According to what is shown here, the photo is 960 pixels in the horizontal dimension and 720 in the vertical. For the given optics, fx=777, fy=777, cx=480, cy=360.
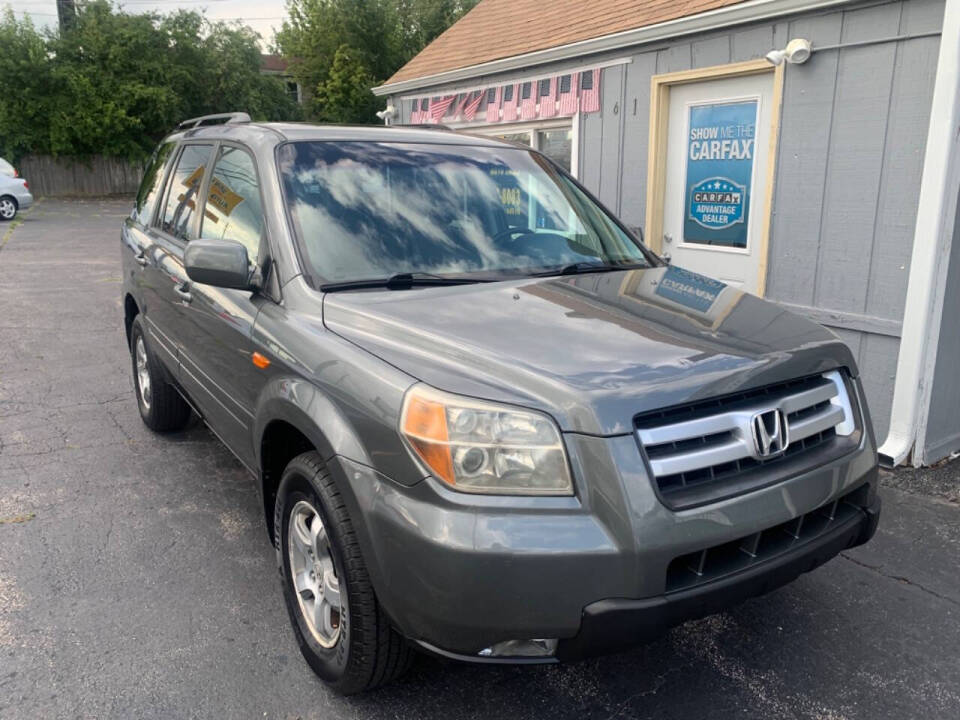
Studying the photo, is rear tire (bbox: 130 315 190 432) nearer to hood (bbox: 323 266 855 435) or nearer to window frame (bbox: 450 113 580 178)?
hood (bbox: 323 266 855 435)

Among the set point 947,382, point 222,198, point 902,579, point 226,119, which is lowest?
point 902,579

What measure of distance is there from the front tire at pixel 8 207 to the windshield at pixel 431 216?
2120 cm

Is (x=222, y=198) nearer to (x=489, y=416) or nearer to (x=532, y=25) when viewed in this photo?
(x=489, y=416)

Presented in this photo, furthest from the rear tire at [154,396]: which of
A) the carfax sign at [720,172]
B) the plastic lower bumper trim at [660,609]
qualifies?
the carfax sign at [720,172]

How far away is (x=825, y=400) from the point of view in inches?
101

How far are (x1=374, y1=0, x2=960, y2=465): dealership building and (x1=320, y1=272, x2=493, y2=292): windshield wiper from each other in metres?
3.10

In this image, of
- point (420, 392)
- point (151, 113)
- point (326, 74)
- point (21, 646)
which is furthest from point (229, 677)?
point (326, 74)

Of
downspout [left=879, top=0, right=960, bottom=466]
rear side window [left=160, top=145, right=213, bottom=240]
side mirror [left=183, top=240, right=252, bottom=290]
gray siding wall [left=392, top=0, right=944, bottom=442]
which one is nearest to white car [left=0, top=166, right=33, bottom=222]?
rear side window [left=160, top=145, right=213, bottom=240]

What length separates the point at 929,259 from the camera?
4488 millimetres

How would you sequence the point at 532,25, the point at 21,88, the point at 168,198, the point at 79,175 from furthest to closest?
the point at 79,175 < the point at 21,88 < the point at 532,25 < the point at 168,198

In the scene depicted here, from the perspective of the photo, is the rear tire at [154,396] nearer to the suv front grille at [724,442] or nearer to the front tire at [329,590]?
the front tire at [329,590]

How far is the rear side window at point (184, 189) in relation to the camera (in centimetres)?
409

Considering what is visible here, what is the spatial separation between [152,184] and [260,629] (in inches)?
132

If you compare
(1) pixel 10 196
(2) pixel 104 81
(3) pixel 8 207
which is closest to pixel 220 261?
(1) pixel 10 196
